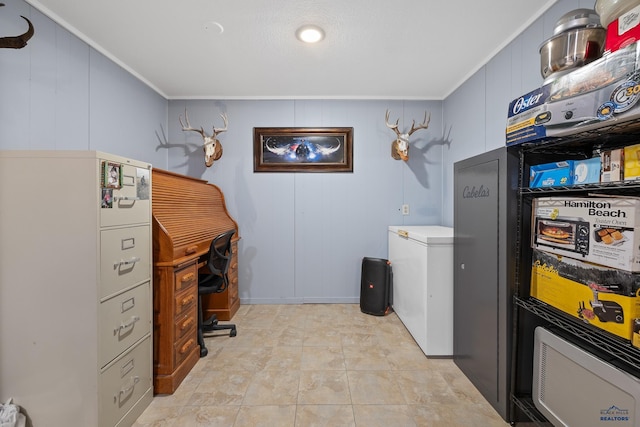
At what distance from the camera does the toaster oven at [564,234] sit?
116 cm

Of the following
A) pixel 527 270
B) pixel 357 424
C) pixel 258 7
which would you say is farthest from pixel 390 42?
pixel 357 424

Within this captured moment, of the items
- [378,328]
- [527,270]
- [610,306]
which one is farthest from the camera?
[378,328]

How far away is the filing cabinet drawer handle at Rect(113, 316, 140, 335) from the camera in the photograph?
1.42m

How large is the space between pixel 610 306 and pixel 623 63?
3.02ft

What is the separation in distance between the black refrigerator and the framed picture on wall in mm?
1543

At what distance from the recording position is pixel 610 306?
1066 mm

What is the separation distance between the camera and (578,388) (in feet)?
3.76

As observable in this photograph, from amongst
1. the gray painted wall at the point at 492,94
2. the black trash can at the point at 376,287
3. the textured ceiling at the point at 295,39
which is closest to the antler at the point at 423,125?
the gray painted wall at the point at 492,94

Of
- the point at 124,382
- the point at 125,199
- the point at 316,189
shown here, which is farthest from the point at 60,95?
the point at 316,189

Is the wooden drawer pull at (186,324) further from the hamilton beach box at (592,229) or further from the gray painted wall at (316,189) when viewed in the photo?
the hamilton beach box at (592,229)

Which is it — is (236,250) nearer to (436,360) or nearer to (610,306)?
(436,360)

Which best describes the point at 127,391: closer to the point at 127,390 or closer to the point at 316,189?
the point at 127,390

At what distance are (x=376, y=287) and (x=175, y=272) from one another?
2061 mm

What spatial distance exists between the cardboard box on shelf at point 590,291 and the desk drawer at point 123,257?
88.9 inches
